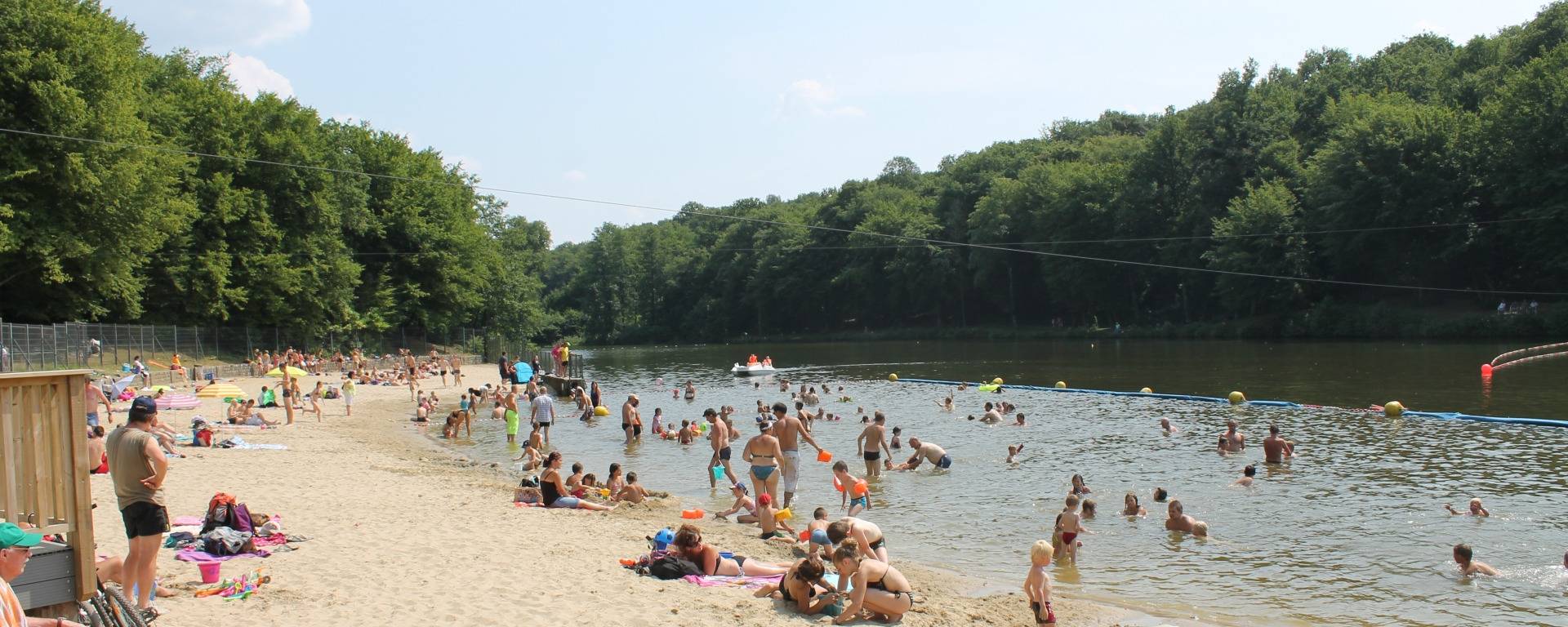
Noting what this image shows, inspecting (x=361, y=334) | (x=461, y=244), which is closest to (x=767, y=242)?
(x=461, y=244)

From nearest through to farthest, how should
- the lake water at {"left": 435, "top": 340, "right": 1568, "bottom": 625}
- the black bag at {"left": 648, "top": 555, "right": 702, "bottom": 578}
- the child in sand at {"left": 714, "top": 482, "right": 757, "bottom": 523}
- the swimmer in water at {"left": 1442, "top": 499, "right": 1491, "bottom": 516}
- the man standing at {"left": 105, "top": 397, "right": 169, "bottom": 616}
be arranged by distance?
the man standing at {"left": 105, "top": 397, "right": 169, "bottom": 616}
the black bag at {"left": 648, "top": 555, "right": 702, "bottom": 578}
the lake water at {"left": 435, "top": 340, "right": 1568, "bottom": 625}
the swimmer in water at {"left": 1442, "top": 499, "right": 1491, "bottom": 516}
the child in sand at {"left": 714, "top": 482, "right": 757, "bottom": 523}

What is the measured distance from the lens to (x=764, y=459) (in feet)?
49.5

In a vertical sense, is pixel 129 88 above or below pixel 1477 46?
below

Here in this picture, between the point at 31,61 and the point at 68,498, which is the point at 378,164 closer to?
the point at 31,61

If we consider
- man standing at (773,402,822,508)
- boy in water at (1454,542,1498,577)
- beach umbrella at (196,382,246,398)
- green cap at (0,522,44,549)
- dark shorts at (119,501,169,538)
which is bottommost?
boy in water at (1454,542,1498,577)

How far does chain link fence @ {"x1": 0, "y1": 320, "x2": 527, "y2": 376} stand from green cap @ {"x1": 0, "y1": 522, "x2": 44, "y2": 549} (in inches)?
1156

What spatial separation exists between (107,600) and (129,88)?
3853 cm

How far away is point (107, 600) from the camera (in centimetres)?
666

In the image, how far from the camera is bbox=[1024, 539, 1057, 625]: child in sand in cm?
998

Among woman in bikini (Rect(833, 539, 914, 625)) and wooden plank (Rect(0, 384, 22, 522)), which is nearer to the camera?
wooden plank (Rect(0, 384, 22, 522))

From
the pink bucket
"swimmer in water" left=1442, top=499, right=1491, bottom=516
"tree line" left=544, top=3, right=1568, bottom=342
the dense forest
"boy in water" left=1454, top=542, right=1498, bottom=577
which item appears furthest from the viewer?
"tree line" left=544, top=3, right=1568, bottom=342

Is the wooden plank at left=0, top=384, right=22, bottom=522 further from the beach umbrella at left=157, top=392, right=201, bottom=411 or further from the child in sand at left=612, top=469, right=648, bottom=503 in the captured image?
the beach umbrella at left=157, top=392, right=201, bottom=411

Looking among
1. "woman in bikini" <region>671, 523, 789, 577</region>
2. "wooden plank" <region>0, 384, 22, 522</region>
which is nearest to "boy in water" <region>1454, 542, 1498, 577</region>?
"woman in bikini" <region>671, 523, 789, 577</region>

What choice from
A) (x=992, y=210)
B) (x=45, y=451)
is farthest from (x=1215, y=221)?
(x=45, y=451)
